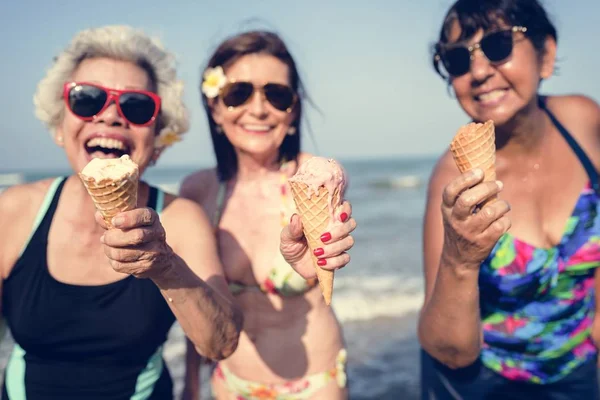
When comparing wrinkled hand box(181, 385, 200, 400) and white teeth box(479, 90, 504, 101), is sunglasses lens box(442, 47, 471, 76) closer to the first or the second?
white teeth box(479, 90, 504, 101)

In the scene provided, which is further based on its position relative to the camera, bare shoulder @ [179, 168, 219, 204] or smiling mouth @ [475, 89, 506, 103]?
bare shoulder @ [179, 168, 219, 204]

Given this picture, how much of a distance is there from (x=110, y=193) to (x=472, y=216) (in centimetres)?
154

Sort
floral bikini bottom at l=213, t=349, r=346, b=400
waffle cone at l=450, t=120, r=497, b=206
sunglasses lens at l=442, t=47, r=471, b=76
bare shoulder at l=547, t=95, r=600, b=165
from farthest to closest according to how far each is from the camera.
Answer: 1. floral bikini bottom at l=213, t=349, r=346, b=400
2. bare shoulder at l=547, t=95, r=600, b=165
3. sunglasses lens at l=442, t=47, r=471, b=76
4. waffle cone at l=450, t=120, r=497, b=206

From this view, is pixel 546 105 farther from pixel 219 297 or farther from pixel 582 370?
pixel 219 297

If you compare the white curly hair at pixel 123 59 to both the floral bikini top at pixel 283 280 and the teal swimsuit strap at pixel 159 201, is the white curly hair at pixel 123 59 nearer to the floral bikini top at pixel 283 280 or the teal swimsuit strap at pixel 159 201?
the teal swimsuit strap at pixel 159 201

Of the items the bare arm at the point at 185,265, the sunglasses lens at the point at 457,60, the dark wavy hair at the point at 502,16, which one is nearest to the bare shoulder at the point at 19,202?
the bare arm at the point at 185,265

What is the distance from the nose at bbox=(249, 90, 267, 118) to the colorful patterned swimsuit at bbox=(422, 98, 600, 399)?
6.13ft

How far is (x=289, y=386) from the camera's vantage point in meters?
3.30

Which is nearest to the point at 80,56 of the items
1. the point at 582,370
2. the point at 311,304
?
the point at 311,304

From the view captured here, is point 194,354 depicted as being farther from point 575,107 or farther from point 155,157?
point 575,107

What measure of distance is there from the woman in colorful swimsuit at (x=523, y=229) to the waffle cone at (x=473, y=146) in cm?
62

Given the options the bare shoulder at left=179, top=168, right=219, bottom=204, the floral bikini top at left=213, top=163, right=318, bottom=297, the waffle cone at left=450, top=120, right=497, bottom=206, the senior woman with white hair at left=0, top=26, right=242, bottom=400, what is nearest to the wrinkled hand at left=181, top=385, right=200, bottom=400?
the senior woman with white hair at left=0, top=26, right=242, bottom=400

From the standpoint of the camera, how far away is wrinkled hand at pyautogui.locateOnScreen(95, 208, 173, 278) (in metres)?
1.75

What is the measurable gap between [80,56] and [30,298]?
58.9 inches
